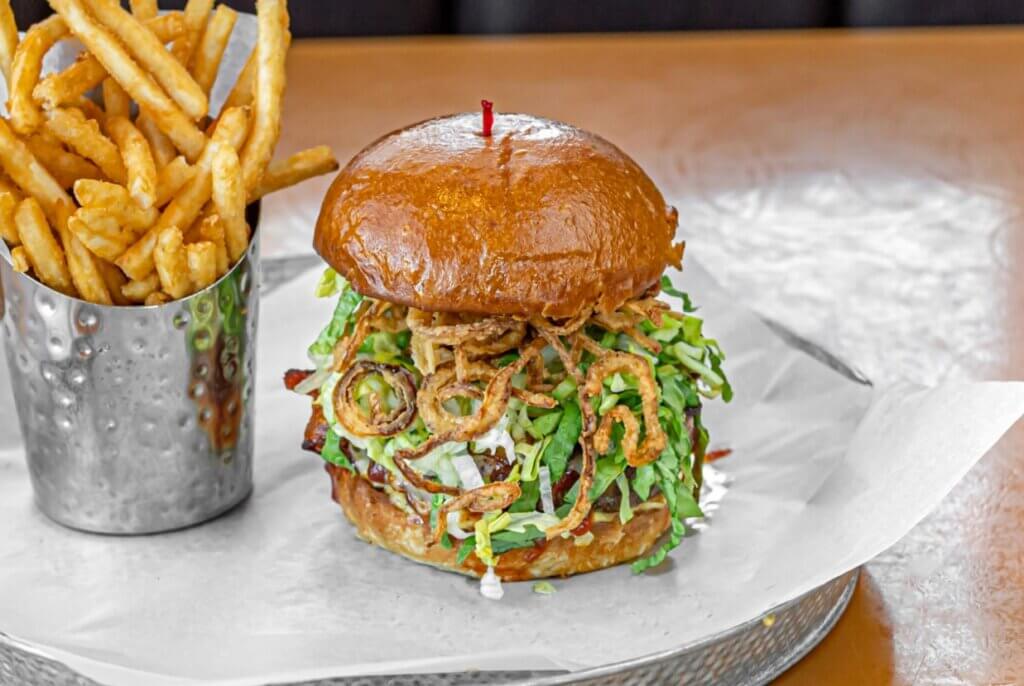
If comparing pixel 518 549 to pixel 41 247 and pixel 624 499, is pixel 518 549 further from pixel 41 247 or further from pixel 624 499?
pixel 41 247

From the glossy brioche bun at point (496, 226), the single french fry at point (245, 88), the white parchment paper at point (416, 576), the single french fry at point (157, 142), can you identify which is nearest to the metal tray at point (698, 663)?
the white parchment paper at point (416, 576)

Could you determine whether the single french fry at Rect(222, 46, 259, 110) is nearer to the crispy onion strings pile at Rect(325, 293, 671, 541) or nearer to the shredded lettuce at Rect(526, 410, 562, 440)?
the crispy onion strings pile at Rect(325, 293, 671, 541)

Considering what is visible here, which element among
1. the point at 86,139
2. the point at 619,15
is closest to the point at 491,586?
the point at 86,139

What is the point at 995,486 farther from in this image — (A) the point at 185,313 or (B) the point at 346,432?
(A) the point at 185,313

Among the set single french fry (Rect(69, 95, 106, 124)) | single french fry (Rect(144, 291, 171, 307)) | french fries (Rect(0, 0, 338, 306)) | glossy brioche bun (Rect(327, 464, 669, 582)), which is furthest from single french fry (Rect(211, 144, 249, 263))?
glossy brioche bun (Rect(327, 464, 669, 582))

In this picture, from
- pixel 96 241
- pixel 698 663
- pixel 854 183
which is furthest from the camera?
pixel 854 183
